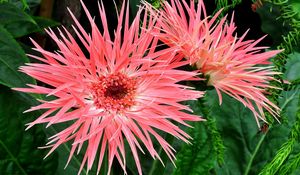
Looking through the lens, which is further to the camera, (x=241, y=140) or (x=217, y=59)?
(x=241, y=140)

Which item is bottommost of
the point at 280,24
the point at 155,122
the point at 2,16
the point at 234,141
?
the point at 234,141

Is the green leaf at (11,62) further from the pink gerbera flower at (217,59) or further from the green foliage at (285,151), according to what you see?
the green foliage at (285,151)

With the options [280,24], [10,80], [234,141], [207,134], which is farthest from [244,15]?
[10,80]

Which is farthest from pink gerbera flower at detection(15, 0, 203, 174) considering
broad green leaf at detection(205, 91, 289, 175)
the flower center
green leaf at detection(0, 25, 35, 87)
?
broad green leaf at detection(205, 91, 289, 175)

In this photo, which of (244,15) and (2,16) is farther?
(244,15)

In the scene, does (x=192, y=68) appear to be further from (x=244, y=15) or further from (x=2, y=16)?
(x=244, y=15)

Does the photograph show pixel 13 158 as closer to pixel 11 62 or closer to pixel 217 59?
pixel 11 62

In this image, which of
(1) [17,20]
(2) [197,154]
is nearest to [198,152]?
(2) [197,154]
